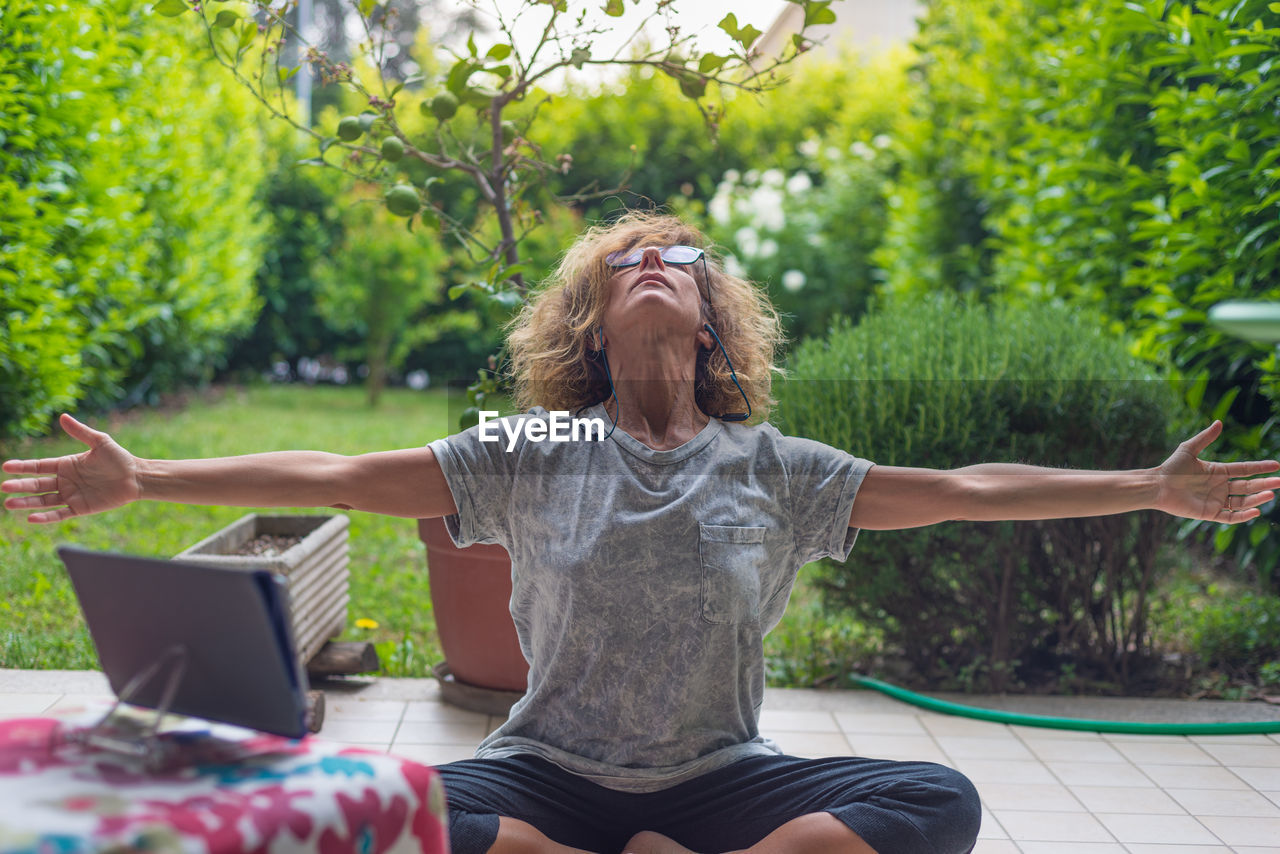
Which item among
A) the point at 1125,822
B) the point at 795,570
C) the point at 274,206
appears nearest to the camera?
the point at 795,570

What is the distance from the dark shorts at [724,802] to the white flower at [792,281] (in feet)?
20.3

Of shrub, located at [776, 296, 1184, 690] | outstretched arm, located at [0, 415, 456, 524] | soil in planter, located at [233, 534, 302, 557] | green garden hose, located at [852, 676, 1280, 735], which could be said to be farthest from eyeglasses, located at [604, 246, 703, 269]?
green garden hose, located at [852, 676, 1280, 735]

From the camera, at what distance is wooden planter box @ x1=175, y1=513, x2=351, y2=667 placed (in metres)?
2.88

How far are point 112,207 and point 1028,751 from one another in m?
4.70

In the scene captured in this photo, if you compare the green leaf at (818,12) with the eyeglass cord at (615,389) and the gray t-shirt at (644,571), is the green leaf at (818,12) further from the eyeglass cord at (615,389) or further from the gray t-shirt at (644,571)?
the gray t-shirt at (644,571)

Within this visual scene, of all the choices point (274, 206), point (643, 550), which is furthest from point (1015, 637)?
point (274, 206)

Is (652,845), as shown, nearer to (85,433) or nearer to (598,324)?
(598,324)

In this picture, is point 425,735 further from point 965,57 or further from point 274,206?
point 274,206

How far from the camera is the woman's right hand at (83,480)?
5.01 ft

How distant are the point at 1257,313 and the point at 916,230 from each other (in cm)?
572

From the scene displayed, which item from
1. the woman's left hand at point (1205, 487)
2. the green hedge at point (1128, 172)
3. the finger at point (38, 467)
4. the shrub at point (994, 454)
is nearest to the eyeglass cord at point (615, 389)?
the woman's left hand at point (1205, 487)

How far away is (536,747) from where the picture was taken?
1.83 m

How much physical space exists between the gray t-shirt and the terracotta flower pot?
43.3 inches

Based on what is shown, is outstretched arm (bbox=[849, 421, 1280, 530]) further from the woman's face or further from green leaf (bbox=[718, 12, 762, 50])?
green leaf (bbox=[718, 12, 762, 50])
